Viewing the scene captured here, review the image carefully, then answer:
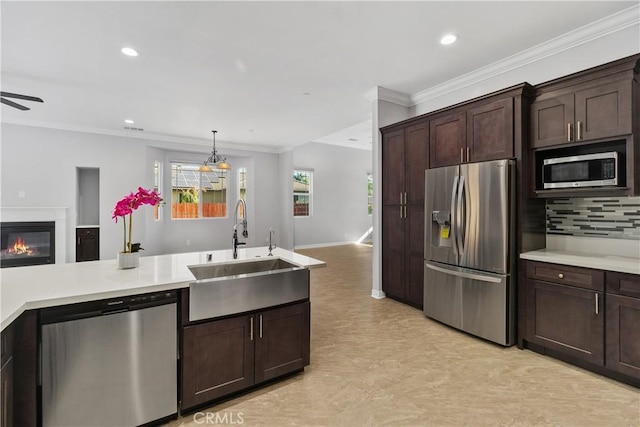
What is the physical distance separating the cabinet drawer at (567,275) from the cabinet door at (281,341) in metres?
2.12

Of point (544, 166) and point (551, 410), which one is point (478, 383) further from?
point (544, 166)

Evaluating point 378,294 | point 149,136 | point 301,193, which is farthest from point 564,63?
point 149,136

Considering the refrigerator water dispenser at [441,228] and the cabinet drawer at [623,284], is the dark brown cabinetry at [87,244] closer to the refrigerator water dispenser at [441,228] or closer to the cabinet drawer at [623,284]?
the refrigerator water dispenser at [441,228]

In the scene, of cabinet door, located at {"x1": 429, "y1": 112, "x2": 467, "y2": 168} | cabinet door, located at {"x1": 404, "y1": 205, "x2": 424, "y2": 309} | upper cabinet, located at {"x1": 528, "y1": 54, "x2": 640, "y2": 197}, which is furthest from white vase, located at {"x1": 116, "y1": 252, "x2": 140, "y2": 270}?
upper cabinet, located at {"x1": 528, "y1": 54, "x2": 640, "y2": 197}

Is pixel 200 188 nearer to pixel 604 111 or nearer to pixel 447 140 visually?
pixel 447 140

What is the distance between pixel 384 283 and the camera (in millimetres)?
4266

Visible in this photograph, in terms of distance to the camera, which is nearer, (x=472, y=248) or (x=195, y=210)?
(x=472, y=248)

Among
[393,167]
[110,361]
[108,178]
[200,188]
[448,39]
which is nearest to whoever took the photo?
[110,361]

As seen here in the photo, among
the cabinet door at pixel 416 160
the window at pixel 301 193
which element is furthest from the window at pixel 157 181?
the cabinet door at pixel 416 160

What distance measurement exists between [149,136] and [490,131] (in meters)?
6.79

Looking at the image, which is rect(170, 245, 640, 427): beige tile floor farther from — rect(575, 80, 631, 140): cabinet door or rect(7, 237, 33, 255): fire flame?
rect(7, 237, 33, 255): fire flame

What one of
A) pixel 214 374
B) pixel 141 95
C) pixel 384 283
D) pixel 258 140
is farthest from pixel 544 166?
pixel 258 140

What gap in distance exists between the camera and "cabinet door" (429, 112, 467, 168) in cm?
323

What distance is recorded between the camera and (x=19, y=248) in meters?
5.44
